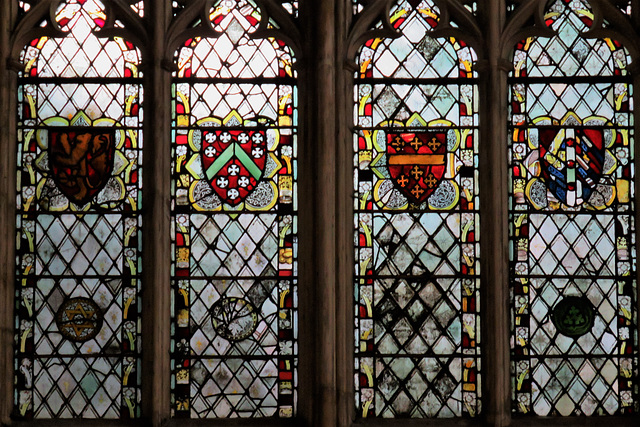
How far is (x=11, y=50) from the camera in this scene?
23.0ft

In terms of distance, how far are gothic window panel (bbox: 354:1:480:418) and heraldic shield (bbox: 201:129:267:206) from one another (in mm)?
572

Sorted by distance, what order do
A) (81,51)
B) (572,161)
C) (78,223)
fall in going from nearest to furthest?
1. (78,223)
2. (572,161)
3. (81,51)

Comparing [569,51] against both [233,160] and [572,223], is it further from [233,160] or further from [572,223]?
[233,160]

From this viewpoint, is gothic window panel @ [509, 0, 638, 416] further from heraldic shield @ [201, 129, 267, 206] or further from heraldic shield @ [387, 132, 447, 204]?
heraldic shield @ [201, 129, 267, 206]

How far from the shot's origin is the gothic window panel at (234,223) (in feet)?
22.3

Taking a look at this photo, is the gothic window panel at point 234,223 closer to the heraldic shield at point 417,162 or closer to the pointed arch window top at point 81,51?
the pointed arch window top at point 81,51

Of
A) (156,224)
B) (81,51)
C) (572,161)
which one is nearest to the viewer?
(156,224)

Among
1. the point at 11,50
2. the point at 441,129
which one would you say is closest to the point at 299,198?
the point at 441,129

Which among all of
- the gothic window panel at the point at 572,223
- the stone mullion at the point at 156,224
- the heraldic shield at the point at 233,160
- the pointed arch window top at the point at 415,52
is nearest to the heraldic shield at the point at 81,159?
the stone mullion at the point at 156,224

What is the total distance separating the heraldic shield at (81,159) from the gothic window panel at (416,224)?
4.71 ft

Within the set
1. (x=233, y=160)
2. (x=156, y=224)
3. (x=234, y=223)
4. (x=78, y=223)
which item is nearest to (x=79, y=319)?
(x=78, y=223)

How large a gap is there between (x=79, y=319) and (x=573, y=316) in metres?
2.76

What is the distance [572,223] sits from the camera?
6.96m

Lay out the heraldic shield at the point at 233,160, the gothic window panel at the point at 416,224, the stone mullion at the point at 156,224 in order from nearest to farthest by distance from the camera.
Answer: the stone mullion at the point at 156,224, the gothic window panel at the point at 416,224, the heraldic shield at the point at 233,160
